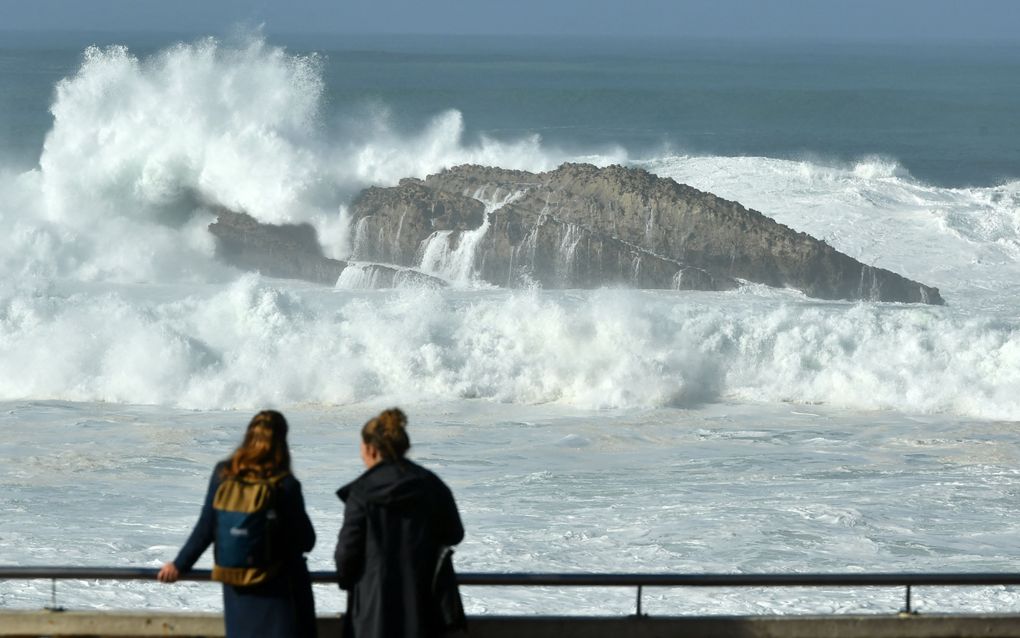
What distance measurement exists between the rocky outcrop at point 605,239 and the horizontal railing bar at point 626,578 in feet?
66.7

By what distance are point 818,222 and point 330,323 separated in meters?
Result: 17.2

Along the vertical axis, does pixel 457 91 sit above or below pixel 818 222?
above

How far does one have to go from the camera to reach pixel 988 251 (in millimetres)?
31109

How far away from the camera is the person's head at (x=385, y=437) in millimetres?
4758

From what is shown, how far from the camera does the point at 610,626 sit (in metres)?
5.51

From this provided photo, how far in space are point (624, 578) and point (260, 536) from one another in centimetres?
129

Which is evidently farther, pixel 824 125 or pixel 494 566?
pixel 824 125

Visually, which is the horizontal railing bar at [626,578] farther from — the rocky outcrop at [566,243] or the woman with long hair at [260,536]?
the rocky outcrop at [566,243]

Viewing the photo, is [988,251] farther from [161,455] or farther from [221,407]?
[161,455]

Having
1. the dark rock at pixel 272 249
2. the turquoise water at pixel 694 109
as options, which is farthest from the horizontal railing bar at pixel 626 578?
the turquoise water at pixel 694 109

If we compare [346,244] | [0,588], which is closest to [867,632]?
[0,588]

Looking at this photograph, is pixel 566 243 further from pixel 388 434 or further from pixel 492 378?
pixel 388 434

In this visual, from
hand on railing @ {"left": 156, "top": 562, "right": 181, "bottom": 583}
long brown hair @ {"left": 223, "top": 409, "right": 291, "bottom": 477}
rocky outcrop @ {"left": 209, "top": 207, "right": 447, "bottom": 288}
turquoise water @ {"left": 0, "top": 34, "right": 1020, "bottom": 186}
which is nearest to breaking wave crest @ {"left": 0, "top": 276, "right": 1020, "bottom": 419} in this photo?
rocky outcrop @ {"left": 209, "top": 207, "right": 447, "bottom": 288}

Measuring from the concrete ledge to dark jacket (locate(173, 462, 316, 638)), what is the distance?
499 millimetres
